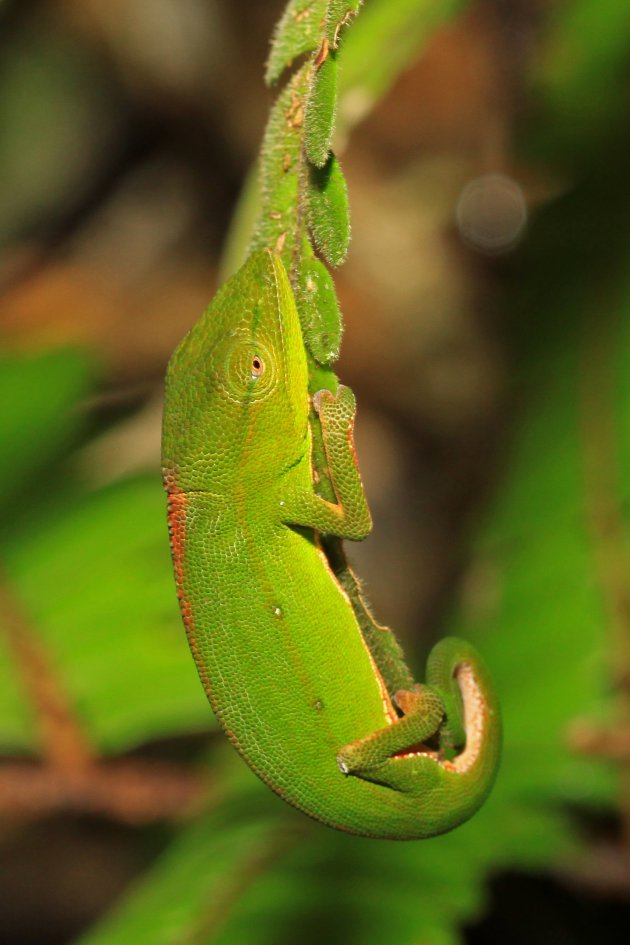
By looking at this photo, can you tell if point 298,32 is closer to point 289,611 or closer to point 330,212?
point 330,212

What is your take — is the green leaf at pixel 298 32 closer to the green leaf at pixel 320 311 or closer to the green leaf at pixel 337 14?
the green leaf at pixel 337 14

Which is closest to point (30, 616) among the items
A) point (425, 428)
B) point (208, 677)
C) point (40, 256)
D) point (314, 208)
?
point (208, 677)

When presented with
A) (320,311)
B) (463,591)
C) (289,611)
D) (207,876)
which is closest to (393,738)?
(289,611)

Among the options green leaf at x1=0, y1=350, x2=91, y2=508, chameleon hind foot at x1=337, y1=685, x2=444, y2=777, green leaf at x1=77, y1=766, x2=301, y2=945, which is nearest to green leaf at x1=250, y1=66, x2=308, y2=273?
chameleon hind foot at x1=337, y1=685, x2=444, y2=777

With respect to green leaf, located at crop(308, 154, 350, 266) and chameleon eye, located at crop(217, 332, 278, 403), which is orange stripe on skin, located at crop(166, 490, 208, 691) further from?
green leaf, located at crop(308, 154, 350, 266)

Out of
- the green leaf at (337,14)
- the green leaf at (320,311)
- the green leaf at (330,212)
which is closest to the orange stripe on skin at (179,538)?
the green leaf at (320,311)

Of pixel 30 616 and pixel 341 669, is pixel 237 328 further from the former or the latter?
pixel 30 616
